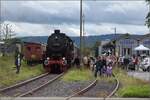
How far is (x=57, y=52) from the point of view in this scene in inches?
1881

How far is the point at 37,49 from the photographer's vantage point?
5950 cm

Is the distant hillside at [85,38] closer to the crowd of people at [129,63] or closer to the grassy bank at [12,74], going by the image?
the crowd of people at [129,63]

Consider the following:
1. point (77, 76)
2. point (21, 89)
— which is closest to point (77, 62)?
point (77, 76)

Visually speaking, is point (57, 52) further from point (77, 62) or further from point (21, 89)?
point (21, 89)

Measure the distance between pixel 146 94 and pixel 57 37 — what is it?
25984 millimetres

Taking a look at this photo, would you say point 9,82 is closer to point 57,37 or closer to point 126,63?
point 57,37

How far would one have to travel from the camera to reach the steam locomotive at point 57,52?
4744 centimetres

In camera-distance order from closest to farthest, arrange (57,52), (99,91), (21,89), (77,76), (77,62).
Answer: (99,91) → (21,89) → (77,76) → (57,52) → (77,62)

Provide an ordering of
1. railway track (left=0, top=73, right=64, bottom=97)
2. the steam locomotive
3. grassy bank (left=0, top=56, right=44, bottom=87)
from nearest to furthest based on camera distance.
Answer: railway track (left=0, top=73, right=64, bottom=97) < grassy bank (left=0, top=56, right=44, bottom=87) < the steam locomotive

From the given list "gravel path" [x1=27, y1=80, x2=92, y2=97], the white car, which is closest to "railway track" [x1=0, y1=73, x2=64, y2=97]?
"gravel path" [x1=27, y1=80, x2=92, y2=97]

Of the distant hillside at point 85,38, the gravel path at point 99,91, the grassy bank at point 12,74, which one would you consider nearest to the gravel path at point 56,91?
the gravel path at point 99,91

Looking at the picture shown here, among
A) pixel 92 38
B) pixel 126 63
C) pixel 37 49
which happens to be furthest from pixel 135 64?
pixel 92 38

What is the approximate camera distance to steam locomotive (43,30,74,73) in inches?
1868

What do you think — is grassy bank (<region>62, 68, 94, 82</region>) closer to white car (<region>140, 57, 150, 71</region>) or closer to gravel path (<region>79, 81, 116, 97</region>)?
gravel path (<region>79, 81, 116, 97</region>)
